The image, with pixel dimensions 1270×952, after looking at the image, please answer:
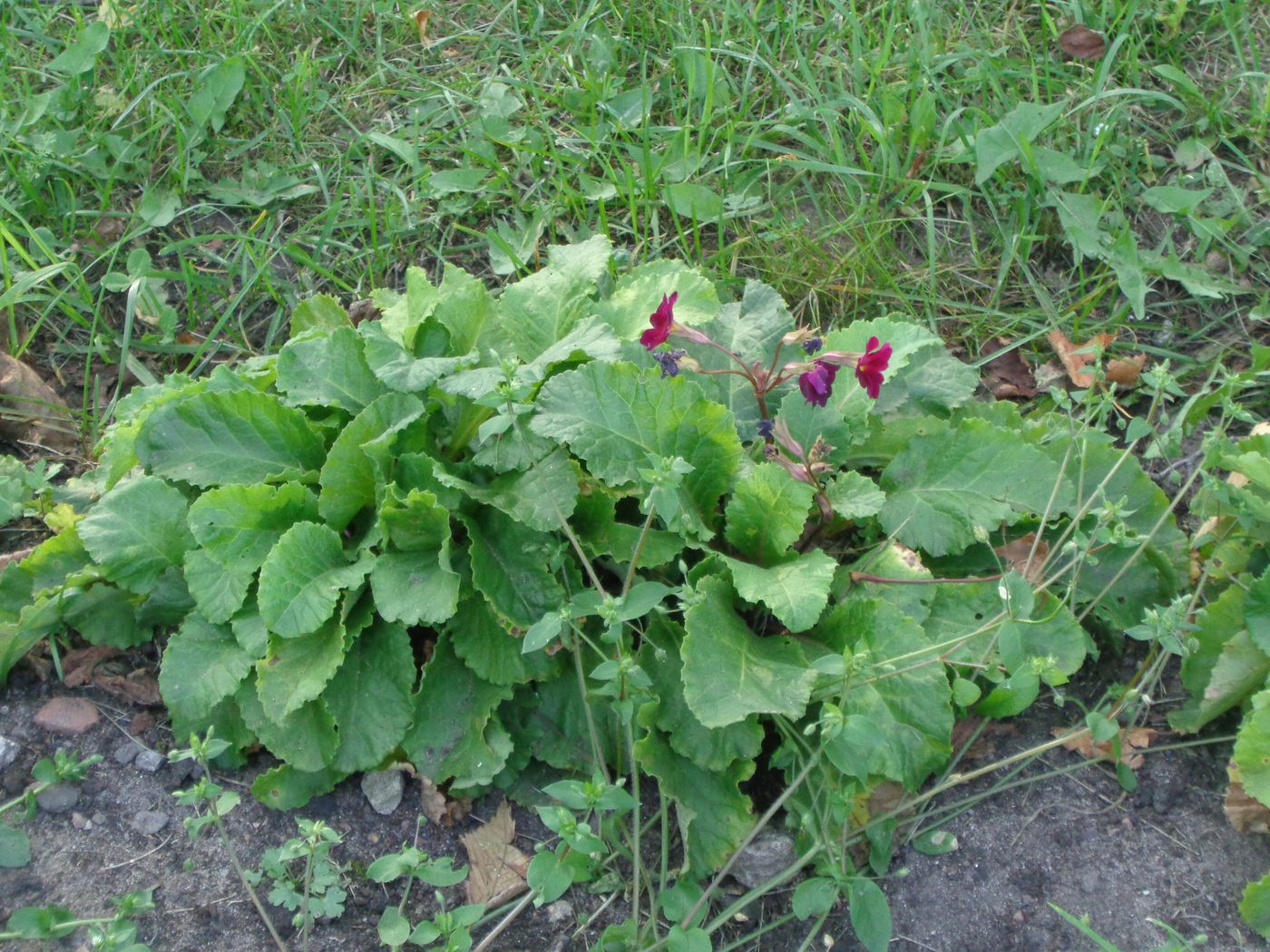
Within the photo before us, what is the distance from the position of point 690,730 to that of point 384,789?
0.67 meters

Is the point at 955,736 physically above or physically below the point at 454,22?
below

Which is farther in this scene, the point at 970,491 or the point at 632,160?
the point at 632,160

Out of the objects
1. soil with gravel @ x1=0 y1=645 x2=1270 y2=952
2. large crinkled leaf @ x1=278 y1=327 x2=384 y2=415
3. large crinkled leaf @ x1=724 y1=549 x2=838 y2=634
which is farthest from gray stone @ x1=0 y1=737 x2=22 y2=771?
large crinkled leaf @ x1=724 y1=549 x2=838 y2=634

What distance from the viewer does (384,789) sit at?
2.45 m

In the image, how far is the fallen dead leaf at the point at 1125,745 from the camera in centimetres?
248

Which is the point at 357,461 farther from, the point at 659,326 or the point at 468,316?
the point at 659,326

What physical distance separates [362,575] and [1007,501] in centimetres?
137

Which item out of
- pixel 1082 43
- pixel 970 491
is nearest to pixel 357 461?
pixel 970 491

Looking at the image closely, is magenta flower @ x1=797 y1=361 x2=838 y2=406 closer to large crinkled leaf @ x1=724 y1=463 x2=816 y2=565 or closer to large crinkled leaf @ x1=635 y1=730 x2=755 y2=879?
large crinkled leaf @ x1=724 y1=463 x2=816 y2=565

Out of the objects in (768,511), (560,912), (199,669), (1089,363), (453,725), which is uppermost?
(768,511)

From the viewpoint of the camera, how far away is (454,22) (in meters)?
3.96

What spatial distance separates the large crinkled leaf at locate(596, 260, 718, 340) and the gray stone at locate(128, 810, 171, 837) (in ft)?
4.62

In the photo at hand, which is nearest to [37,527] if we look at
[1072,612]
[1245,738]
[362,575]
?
[362,575]

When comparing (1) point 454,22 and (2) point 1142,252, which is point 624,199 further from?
(2) point 1142,252
